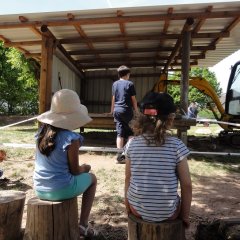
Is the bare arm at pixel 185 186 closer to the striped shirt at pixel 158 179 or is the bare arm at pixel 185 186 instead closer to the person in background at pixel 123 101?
the striped shirt at pixel 158 179

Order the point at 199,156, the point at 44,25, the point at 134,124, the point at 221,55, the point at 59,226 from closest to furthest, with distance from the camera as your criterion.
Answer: the point at 134,124 → the point at 59,226 → the point at 44,25 → the point at 199,156 → the point at 221,55

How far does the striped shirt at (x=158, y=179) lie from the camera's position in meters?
2.65

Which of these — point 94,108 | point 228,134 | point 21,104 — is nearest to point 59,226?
point 228,134

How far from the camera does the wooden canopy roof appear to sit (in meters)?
7.48

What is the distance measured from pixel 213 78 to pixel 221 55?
53.0 meters

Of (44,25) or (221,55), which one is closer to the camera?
(44,25)

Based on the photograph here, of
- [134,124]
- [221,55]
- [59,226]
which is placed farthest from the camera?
[221,55]

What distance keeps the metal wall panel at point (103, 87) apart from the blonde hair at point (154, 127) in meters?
11.2

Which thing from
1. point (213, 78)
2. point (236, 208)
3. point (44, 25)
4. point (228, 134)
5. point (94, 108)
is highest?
point (213, 78)

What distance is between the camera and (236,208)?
180 inches

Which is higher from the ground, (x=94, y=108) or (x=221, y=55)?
(x=221, y=55)

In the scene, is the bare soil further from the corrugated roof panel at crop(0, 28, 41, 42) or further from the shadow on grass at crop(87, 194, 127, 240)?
the corrugated roof panel at crop(0, 28, 41, 42)

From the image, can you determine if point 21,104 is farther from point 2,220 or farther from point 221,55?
point 2,220

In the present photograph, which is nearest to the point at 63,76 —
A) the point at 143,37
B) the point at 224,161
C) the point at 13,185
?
the point at 143,37
